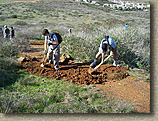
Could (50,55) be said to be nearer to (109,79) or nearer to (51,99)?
(109,79)

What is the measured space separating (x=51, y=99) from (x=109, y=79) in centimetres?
165

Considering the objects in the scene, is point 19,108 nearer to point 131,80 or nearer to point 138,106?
point 138,106

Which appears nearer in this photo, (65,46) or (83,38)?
(83,38)

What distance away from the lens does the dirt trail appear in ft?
11.2

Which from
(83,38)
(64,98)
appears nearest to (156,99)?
(64,98)

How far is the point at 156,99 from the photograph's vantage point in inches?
127

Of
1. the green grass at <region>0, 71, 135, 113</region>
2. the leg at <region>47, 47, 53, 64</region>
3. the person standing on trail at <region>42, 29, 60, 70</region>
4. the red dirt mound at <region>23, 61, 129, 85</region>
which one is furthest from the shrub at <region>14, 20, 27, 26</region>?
the green grass at <region>0, 71, 135, 113</region>

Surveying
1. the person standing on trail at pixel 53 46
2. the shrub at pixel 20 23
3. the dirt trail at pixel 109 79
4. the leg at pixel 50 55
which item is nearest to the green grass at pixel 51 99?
the dirt trail at pixel 109 79

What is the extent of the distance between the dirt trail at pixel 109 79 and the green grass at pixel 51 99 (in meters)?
0.26

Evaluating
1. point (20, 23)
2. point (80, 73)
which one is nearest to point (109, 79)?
point (80, 73)

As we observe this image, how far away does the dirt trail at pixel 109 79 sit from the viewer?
3412mm

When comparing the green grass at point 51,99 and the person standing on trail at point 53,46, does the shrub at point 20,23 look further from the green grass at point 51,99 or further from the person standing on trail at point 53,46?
the green grass at point 51,99

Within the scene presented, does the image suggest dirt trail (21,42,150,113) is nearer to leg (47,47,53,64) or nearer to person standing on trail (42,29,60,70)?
leg (47,47,53,64)

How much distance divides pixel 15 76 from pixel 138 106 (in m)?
2.71
